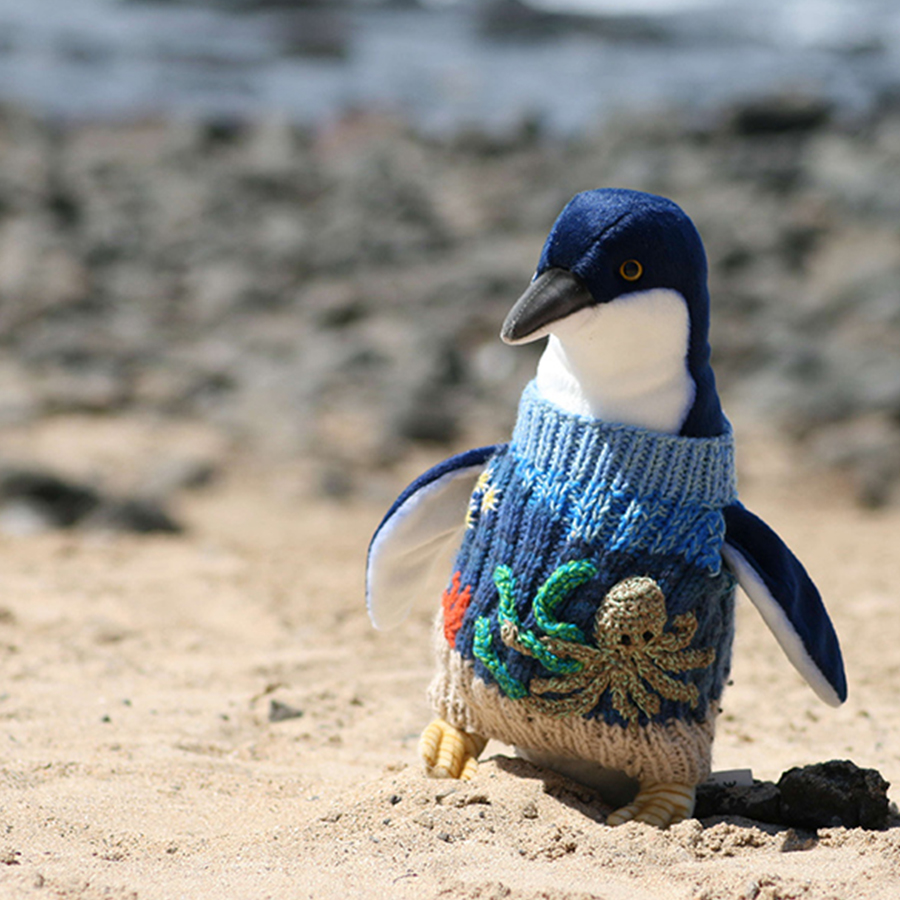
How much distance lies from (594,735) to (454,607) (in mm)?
476

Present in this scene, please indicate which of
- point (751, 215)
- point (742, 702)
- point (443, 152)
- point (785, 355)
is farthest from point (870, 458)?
point (443, 152)

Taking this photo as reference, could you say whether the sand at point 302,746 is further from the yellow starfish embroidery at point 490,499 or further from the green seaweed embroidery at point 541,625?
the yellow starfish embroidery at point 490,499

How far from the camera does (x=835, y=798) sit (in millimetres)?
2920

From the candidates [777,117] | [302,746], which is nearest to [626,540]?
[302,746]

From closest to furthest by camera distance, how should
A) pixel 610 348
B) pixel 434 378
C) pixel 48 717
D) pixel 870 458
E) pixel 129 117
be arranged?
pixel 610 348
pixel 48 717
pixel 870 458
pixel 434 378
pixel 129 117

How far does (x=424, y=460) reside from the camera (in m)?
8.73

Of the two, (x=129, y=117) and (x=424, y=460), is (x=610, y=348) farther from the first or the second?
(x=129, y=117)

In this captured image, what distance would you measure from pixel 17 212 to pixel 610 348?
1416cm

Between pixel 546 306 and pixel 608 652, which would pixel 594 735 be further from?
pixel 546 306

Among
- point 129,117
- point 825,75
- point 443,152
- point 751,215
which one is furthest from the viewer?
point 825,75

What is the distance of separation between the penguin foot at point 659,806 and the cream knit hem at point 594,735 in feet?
0.07

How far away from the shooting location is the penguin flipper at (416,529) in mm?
3199

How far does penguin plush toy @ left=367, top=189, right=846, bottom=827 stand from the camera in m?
2.81

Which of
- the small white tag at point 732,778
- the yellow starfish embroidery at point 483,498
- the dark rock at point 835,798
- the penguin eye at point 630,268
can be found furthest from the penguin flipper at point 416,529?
the dark rock at point 835,798
